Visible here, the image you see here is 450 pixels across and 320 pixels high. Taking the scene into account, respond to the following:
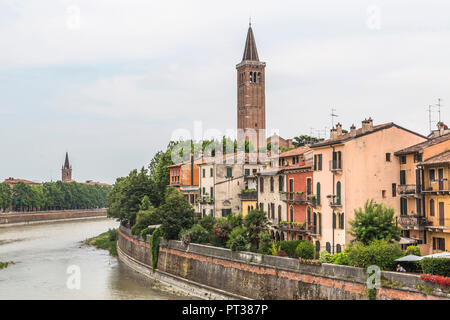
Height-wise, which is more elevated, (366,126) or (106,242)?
(366,126)

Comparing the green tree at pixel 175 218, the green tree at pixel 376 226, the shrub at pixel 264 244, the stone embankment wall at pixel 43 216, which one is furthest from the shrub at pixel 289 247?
the stone embankment wall at pixel 43 216

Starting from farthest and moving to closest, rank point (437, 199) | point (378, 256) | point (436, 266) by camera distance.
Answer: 1. point (437, 199)
2. point (378, 256)
3. point (436, 266)

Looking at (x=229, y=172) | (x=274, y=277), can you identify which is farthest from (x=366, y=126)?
(x=229, y=172)

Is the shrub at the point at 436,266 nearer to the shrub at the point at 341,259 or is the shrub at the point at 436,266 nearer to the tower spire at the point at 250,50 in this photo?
the shrub at the point at 341,259

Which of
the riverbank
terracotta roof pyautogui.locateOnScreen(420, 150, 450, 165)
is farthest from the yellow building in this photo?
the riverbank

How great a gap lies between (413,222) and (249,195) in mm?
18617

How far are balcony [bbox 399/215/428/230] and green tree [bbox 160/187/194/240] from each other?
59.2ft

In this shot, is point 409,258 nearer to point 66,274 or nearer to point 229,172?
point 229,172

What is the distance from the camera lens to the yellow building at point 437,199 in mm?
31422

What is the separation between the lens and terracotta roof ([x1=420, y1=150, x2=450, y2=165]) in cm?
3138

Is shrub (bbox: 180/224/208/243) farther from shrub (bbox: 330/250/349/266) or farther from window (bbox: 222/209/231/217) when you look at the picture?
shrub (bbox: 330/250/349/266)

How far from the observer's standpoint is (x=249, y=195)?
163 ft
